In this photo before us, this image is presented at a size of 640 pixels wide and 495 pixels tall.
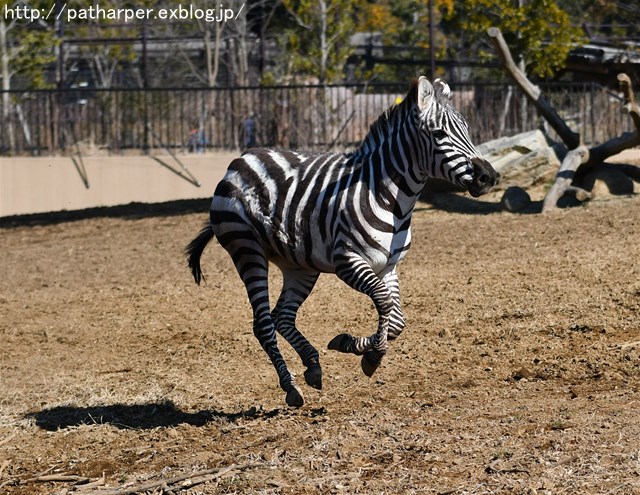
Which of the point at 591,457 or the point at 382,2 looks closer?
the point at 591,457

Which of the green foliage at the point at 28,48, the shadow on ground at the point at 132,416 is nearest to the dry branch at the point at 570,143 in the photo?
the shadow on ground at the point at 132,416

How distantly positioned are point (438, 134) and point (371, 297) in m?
1.15

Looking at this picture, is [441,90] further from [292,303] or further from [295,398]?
[295,398]

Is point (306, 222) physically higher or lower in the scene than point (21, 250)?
higher

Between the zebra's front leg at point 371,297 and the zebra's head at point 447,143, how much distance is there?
31.4 inches

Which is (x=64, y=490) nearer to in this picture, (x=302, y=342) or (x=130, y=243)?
(x=302, y=342)

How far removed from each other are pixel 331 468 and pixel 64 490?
4.81ft

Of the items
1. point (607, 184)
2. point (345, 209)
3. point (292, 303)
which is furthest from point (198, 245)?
point (607, 184)

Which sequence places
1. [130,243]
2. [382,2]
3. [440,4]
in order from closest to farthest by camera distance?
1. [130,243]
2. [440,4]
3. [382,2]

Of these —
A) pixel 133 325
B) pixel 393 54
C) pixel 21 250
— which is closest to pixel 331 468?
pixel 133 325

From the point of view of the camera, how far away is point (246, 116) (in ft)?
68.5

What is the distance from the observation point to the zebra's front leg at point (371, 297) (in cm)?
681

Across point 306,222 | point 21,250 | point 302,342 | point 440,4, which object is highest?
point 440,4

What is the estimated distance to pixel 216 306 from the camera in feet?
37.6
